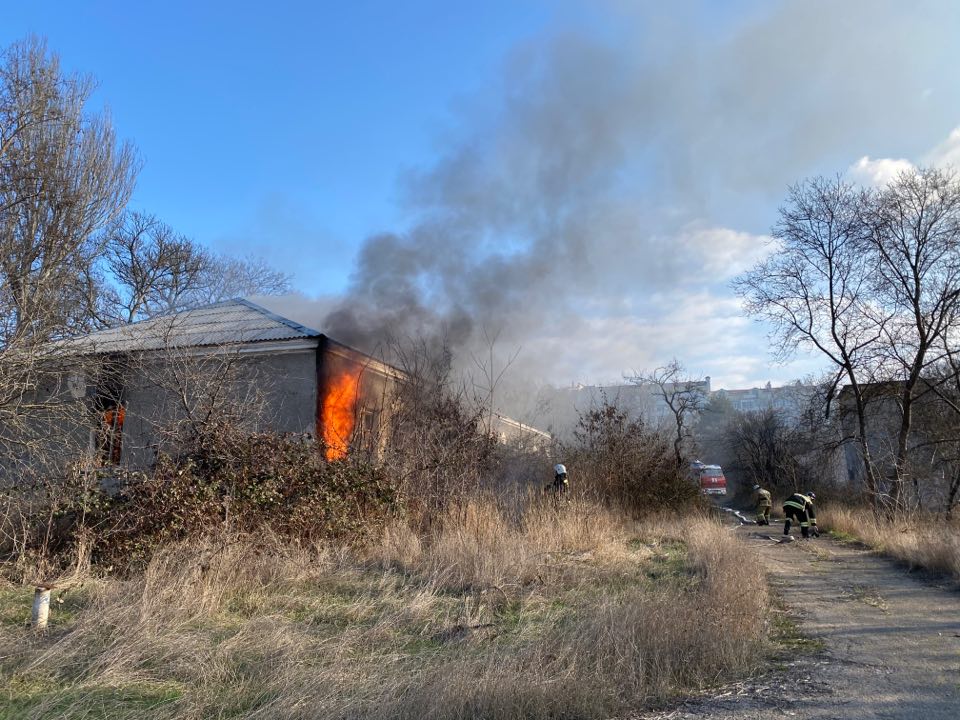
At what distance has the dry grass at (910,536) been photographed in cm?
859

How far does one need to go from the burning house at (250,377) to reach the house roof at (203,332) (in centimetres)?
3

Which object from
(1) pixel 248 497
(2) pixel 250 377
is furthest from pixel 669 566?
(2) pixel 250 377

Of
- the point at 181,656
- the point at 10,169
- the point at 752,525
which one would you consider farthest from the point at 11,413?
the point at 752,525

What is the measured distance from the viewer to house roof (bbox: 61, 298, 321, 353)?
12.2 meters

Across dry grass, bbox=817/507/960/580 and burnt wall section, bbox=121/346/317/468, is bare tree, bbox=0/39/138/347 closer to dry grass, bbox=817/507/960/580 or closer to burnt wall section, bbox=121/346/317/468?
burnt wall section, bbox=121/346/317/468

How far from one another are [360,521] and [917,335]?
1736 cm

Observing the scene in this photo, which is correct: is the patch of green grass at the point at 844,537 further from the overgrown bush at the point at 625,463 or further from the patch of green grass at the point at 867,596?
the patch of green grass at the point at 867,596

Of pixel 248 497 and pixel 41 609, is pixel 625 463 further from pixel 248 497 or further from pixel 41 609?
pixel 41 609

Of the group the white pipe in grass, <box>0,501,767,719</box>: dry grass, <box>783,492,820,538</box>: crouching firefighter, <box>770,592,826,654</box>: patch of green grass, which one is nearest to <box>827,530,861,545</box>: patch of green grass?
<box>783,492,820,538</box>: crouching firefighter

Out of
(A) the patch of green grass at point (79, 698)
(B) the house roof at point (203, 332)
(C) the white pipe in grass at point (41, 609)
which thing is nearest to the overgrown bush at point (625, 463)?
(B) the house roof at point (203, 332)

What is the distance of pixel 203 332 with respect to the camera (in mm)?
13656

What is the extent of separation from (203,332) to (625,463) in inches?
389

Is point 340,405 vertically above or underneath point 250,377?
underneath

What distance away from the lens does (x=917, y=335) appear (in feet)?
58.9
